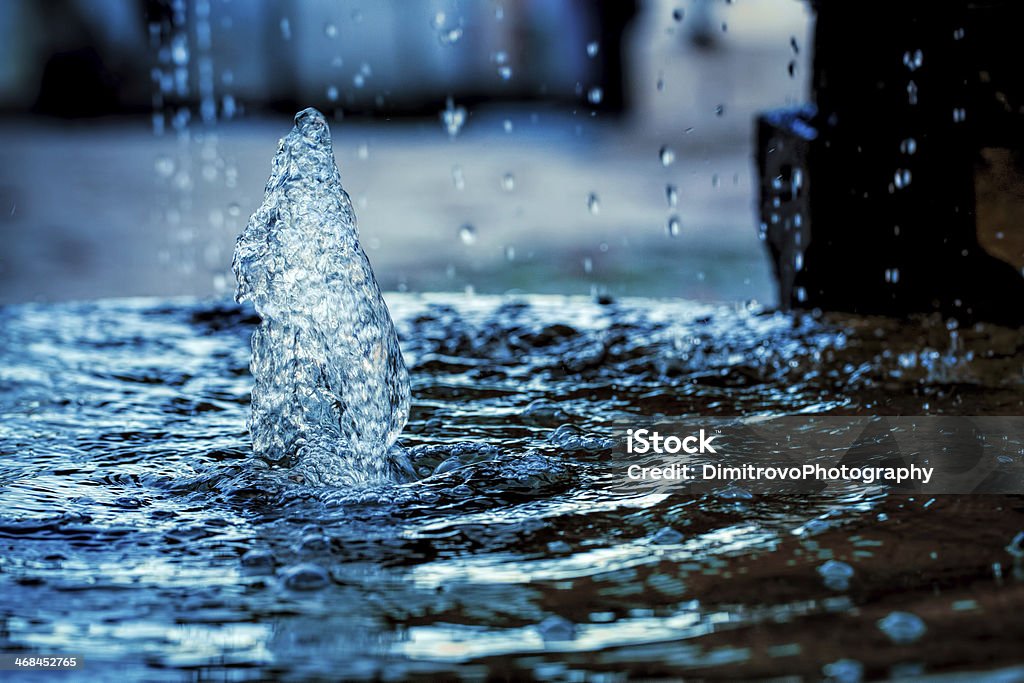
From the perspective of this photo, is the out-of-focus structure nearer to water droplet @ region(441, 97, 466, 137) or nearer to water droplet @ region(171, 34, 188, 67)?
water droplet @ region(441, 97, 466, 137)

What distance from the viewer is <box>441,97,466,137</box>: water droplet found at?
7816 millimetres

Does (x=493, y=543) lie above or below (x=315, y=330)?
below

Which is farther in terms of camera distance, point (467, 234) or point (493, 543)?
point (467, 234)

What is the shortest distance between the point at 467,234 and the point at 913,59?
3.42 meters

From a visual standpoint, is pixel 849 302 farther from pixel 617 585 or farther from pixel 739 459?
pixel 617 585

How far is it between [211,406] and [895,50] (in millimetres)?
1412

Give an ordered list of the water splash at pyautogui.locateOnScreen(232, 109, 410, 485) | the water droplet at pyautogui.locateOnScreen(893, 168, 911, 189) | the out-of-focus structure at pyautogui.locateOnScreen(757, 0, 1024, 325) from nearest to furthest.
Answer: the water splash at pyautogui.locateOnScreen(232, 109, 410, 485)
the out-of-focus structure at pyautogui.locateOnScreen(757, 0, 1024, 325)
the water droplet at pyautogui.locateOnScreen(893, 168, 911, 189)

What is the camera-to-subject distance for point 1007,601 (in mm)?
1057

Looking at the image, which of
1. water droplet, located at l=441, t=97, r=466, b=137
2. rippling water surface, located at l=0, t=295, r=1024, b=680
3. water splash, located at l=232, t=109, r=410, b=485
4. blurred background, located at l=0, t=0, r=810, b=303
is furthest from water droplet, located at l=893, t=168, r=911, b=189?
water droplet, located at l=441, t=97, r=466, b=137

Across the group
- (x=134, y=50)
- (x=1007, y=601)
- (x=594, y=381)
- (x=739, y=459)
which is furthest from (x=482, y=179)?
(x=1007, y=601)

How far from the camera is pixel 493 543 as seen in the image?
4.09 ft

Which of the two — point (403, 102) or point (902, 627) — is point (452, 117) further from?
point (902, 627)

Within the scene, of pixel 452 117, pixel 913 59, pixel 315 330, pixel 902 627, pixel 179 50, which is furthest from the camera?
pixel 179 50

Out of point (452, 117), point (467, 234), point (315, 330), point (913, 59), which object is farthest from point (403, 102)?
point (315, 330)
